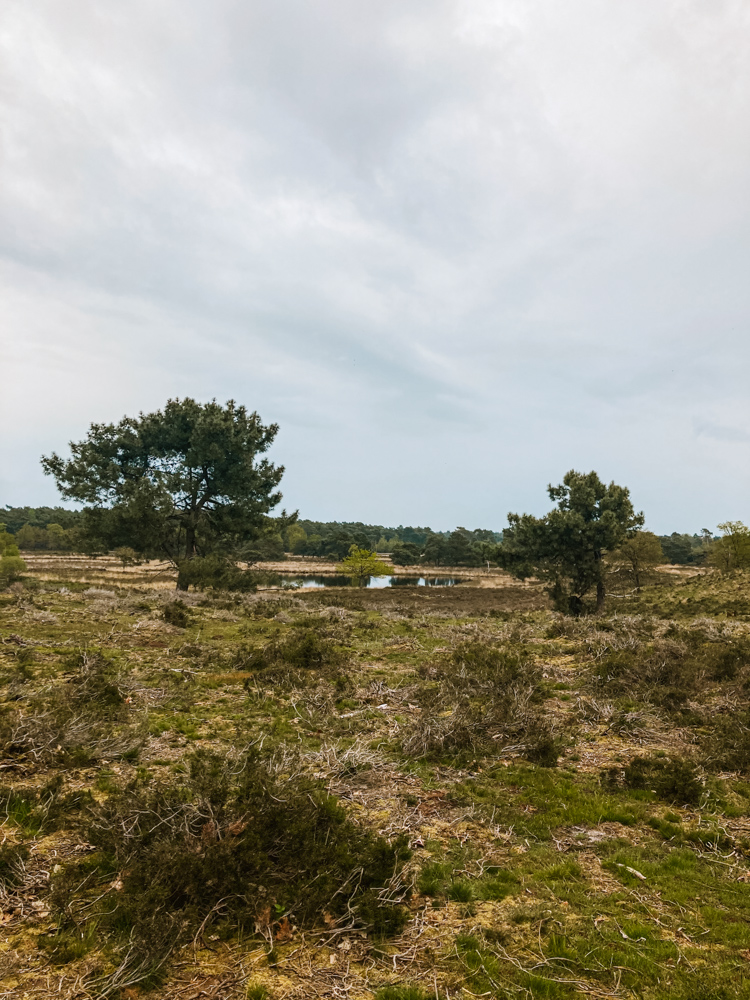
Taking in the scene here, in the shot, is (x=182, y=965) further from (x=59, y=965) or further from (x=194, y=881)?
(x=59, y=965)

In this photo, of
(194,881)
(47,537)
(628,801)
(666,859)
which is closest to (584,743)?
(628,801)

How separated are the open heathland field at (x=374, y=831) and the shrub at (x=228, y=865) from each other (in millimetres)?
20

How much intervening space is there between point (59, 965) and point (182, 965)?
2.83 feet

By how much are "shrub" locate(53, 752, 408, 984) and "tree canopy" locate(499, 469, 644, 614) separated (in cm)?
2638

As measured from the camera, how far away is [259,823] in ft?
15.9

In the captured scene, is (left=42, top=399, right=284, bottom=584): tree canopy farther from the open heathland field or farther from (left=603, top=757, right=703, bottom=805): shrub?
(left=603, top=757, right=703, bottom=805): shrub

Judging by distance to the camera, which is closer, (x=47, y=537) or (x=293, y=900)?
(x=293, y=900)

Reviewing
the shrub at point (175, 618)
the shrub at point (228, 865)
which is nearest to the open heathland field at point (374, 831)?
the shrub at point (228, 865)

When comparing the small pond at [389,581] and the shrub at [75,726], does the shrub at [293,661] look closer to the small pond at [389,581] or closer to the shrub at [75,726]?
the shrub at [75,726]

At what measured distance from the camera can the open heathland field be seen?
3.88m

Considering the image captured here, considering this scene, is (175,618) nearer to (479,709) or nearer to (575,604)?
(479,709)

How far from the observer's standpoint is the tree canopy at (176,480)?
29062 mm

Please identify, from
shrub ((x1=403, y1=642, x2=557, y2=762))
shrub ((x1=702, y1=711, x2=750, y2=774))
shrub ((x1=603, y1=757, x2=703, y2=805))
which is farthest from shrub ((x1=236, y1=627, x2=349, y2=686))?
shrub ((x1=702, y1=711, x2=750, y2=774))

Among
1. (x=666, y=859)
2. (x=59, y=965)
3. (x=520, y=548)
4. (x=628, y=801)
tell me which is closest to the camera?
(x=59, y=965)
